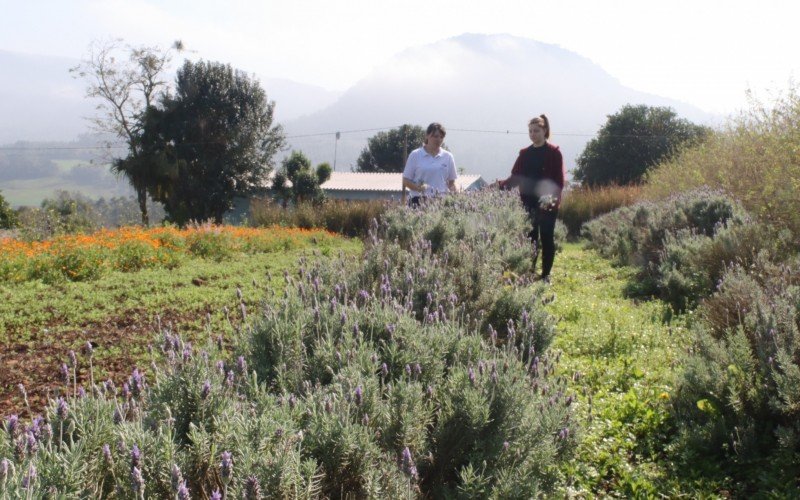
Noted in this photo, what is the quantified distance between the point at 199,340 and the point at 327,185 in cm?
4751

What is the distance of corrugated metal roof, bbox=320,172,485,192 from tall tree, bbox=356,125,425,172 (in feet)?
40.9

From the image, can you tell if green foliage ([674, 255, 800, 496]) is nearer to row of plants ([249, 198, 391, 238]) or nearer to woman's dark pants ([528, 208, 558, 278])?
woman's dark pants ([528, 208, 558, 278])

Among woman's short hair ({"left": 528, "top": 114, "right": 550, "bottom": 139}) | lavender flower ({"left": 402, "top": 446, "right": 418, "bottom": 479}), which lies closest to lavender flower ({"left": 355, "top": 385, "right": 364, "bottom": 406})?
lavender flower ({"left": 402, "top": 446, "right": 418, "bottom": 479})

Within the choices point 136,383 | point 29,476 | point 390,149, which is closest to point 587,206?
point 136,383

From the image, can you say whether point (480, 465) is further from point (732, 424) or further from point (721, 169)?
point (721, 169)

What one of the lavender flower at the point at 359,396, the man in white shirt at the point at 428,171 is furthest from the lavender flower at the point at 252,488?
the man in white shirt at the point at 428,171

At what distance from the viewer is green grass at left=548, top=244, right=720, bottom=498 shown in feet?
9.11

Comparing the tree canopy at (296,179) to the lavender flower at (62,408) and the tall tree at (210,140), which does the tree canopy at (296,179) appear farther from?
the lavender flower at (62,408)

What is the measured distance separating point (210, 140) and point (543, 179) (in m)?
34.0

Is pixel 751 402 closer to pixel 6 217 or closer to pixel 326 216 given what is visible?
pixel 326 216

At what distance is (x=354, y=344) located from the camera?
2.40 m

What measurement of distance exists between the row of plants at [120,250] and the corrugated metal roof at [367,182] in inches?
1417

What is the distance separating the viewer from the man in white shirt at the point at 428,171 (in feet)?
24.1

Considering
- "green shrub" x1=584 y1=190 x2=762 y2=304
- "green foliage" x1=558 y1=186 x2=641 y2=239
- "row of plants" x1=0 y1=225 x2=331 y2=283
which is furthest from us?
"green foliage" x1=558 y1=186 x2=641 y2=239
